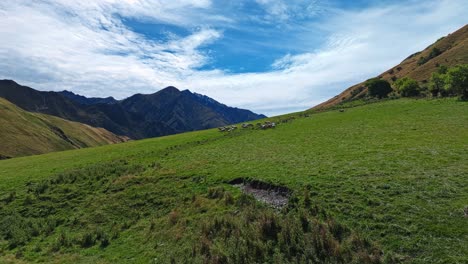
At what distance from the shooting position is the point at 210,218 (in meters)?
20.5

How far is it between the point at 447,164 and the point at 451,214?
30.7ft

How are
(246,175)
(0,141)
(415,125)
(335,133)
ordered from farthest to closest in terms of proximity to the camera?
1. (0,141)
2. (335,133)
3. (415,125)
4. (246,175)

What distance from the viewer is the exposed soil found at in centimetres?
2176

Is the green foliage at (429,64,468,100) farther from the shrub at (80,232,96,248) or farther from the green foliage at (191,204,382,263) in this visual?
the shrub at (80,232,96,248)

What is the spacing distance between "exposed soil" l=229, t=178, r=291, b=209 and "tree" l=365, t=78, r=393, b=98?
88.6 metres

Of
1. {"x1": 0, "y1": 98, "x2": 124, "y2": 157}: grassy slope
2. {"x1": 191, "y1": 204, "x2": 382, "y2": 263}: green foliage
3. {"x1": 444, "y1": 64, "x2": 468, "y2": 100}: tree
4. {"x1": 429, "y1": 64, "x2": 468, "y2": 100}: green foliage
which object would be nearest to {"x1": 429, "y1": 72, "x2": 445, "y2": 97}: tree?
{"x1": 429, "y1": 64, "x2": 468, "y2": 100}: green foliage

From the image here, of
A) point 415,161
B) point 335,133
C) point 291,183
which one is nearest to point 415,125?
point 335,133

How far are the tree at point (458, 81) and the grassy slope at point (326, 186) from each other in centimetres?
2253

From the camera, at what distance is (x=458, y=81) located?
204ft

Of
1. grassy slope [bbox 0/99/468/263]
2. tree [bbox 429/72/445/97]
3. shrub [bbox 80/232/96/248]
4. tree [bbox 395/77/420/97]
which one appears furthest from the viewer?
tree [bbox 395/77/420/97]

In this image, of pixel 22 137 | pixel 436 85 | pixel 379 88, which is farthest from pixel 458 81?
pixel 22 137

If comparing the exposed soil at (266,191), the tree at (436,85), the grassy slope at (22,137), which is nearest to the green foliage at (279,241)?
the exposed soil at (266,191)

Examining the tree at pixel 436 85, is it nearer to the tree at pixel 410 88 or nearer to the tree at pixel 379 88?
the tree at pixel 410 88

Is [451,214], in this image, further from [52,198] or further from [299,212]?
[52,198]
